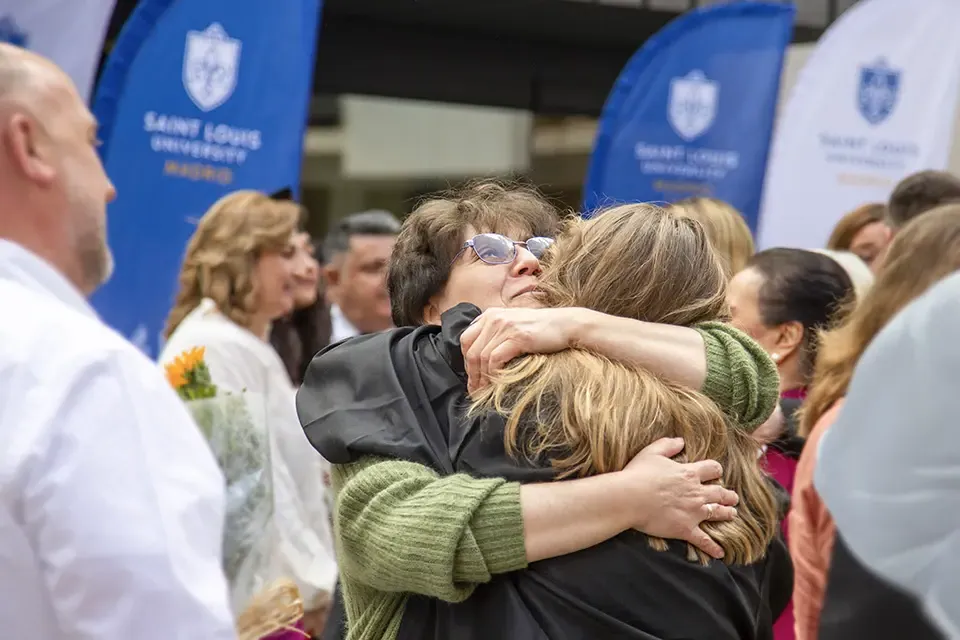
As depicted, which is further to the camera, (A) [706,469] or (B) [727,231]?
(B) [727,231]

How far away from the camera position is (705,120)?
18.7 ft

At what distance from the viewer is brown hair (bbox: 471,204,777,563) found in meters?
1.50

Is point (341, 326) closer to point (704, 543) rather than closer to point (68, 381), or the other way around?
point (704, 543)

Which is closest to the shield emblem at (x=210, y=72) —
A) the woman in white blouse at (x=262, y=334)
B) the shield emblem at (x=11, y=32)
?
the shield emblem at (x=11, y=32)

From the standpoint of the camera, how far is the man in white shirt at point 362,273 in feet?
17.5

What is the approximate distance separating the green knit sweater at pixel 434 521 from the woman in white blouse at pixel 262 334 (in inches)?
63.6

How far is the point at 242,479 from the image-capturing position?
229 cm

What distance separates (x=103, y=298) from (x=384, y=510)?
335 centimetres

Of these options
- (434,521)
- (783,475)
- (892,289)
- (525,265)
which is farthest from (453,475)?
(783,475)

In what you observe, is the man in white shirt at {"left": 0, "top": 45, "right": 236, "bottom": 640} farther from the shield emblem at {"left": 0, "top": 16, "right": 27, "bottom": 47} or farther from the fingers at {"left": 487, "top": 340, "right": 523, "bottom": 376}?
the shield emblem at {"left": 0, "top": 16, "right": 27, "bottom": 47}

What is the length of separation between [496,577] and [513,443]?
17 centimetres

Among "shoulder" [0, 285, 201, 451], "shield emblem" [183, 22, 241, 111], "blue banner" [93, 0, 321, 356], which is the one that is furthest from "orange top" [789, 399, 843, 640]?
"shield emblem" [183, 22, 241, 111]

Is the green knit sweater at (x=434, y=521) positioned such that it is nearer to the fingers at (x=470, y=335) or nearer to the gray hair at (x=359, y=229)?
the fingers at (x=470, y=335)

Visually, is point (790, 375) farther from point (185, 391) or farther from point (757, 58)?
point (757, 58)
